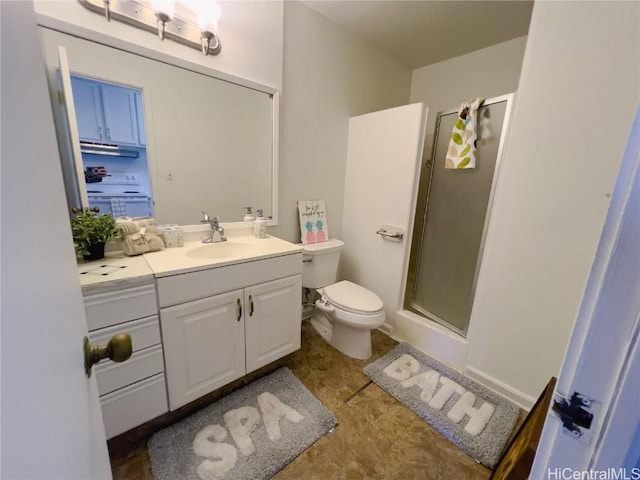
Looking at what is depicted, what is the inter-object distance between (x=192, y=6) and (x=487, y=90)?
7.26 feet

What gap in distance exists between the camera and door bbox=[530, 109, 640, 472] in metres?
0.32

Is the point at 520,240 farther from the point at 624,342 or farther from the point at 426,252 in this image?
the point at 624,342

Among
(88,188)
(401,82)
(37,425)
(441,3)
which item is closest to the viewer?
(37,425)

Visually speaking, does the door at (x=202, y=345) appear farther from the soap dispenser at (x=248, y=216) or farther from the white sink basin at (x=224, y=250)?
the soap dispenser at (x=248, y=216)

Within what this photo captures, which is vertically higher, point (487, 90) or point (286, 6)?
point (286, 6)

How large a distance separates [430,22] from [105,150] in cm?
221

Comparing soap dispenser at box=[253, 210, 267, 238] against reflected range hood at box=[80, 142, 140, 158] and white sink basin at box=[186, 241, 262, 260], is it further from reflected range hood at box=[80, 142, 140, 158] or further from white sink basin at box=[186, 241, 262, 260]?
reflected range hood at box=[80, 142, 140, 158]

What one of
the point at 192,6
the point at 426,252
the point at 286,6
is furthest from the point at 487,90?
the point at 192,6

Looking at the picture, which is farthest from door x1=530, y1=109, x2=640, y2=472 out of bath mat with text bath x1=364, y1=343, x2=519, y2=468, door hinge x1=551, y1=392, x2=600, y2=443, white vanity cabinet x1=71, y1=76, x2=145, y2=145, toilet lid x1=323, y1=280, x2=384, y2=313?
white vanity cabinet x1=71, y1=76, x2=145, y2=145

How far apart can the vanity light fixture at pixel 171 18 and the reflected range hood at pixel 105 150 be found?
55 centimetres

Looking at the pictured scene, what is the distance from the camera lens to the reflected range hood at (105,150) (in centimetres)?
117

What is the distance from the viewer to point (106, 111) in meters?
1.21

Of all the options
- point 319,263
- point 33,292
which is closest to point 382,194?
point 319,263

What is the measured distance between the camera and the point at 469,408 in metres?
1.41
